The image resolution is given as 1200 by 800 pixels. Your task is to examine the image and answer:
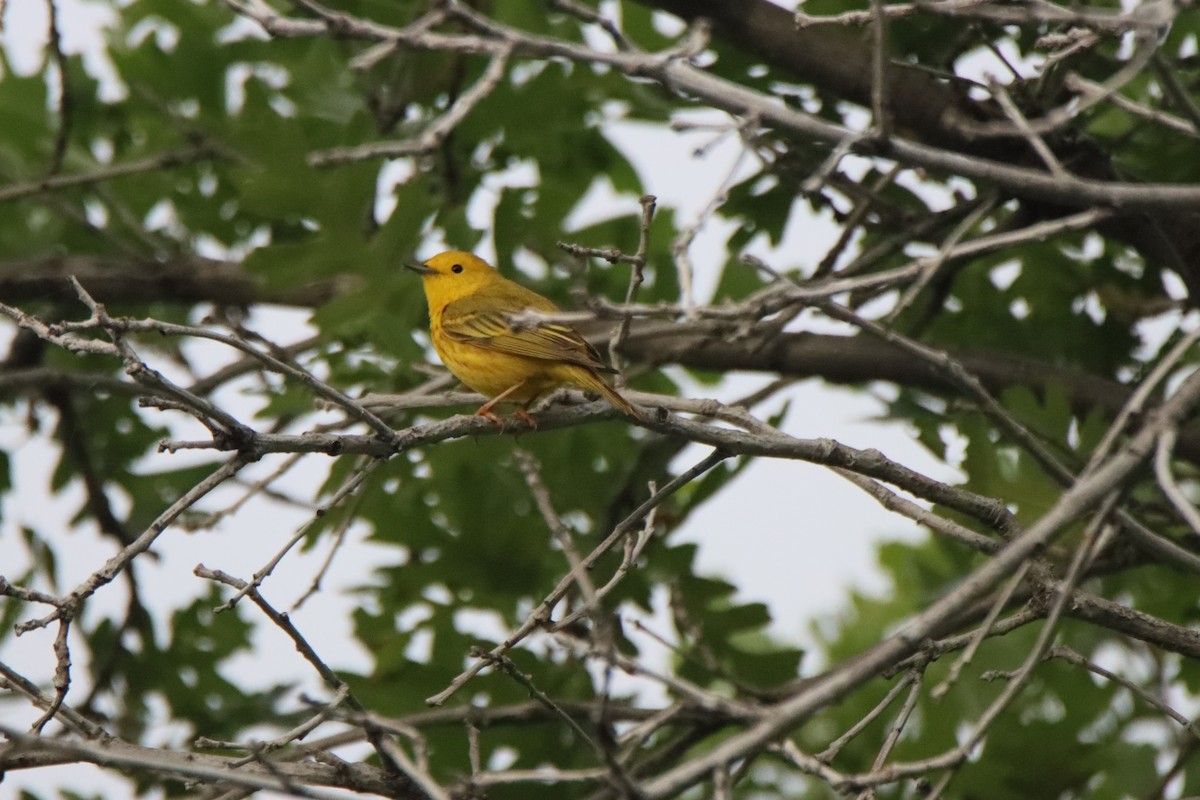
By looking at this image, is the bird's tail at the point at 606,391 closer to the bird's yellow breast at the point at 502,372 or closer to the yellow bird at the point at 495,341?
the yellow bird at the point at 495,341

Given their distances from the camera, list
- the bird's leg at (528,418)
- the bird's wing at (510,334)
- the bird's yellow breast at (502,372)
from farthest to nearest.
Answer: the bird's yellow breast at (502,372)
the bird's wing at (510,334)
the bird's leg at (528,418)

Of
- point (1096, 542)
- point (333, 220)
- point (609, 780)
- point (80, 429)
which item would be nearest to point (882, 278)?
point (1096, 542)

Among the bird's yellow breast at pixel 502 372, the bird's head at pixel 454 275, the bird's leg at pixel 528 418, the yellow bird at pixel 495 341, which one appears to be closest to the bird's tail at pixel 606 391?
→ the yellow bird at pixel 495 341

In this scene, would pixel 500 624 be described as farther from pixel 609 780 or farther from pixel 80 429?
pixel 609 780

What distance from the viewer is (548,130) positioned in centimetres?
588

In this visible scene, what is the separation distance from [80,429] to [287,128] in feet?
6.86

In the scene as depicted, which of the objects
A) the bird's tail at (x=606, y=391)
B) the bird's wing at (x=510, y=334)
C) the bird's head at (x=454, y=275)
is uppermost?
the bird's tail at (x=606, y=391)

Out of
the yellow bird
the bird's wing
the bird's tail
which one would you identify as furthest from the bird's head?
the bird's tail

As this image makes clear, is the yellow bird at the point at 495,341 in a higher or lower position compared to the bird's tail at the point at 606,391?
lower

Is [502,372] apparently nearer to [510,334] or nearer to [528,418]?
[510,334]

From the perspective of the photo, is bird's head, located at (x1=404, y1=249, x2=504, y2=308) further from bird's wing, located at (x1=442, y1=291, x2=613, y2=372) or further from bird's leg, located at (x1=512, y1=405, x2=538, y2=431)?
bird's leg, located at (x1=512, y1=405, x2=538, y2=431)

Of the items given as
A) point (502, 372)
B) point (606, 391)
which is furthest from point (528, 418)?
point (502, 372)

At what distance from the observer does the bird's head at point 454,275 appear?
6.49 meters

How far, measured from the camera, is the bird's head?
21.3ft
